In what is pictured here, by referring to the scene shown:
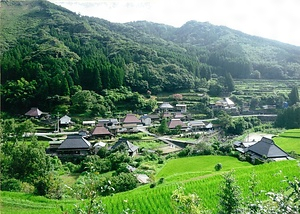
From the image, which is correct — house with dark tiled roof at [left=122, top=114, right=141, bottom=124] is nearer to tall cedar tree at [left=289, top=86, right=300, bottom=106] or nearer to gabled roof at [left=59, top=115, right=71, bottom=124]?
gabled roof at [left=59, top=115, right=71, bottom=124]

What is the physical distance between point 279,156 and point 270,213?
65.8 feet

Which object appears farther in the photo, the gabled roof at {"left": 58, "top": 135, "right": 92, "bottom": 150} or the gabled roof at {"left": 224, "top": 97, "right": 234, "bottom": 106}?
the gabled roof at {"left": 224, "top": 97, "right": 234, "bottom": 106}

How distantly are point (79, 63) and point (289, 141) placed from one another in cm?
3071

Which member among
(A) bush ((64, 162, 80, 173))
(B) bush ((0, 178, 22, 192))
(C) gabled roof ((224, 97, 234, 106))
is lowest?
(A) bush ((64, 162, 80, 173))

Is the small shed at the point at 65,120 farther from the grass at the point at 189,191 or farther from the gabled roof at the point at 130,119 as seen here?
the grass at the point at 189,191

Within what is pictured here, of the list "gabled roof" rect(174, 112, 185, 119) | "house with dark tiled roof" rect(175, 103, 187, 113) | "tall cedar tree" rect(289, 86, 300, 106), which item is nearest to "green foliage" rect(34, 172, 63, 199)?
"gabled roof" rect(174, 112, 185, 119)

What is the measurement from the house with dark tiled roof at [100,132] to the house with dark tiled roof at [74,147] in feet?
13.1

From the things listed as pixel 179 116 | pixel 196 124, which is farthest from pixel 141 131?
pixel 196 124

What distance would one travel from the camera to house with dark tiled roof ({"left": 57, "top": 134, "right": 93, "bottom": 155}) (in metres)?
25.6

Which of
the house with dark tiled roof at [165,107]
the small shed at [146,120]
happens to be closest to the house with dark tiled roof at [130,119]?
the small shed at [146,120]

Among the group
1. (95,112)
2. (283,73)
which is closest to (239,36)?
(283,73)

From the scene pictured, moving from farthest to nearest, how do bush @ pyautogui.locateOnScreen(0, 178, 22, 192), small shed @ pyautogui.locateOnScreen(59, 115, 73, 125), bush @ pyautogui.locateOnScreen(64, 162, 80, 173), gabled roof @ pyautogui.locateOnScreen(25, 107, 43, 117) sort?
gabled roof @ pyautogui.locateOnScreen(25, 107, 43, 117) < small shed @ pyautogui.locateOnScreen(59, 115, 73, 125) < bush @ pyautogui.locateOnScreen(64, 162, 80, 173) < bush @ pyautogui.locateOnScreen(0, 178, 22, 192)

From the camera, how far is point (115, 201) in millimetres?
12508

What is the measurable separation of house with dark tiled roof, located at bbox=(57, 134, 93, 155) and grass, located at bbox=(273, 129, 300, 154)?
721 inches
